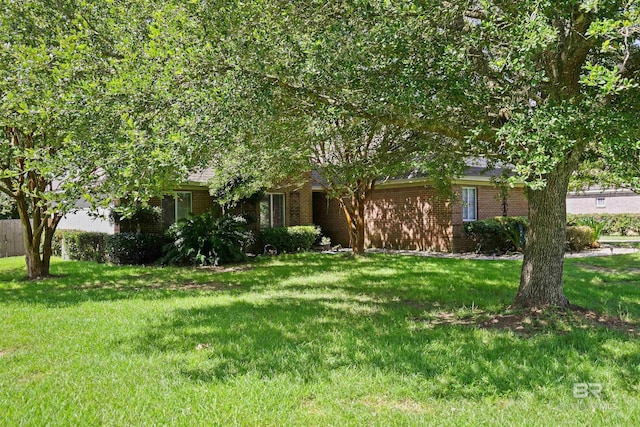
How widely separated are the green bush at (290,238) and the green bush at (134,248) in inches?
152

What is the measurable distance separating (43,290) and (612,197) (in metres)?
32.8

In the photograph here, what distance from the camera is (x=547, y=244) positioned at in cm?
660

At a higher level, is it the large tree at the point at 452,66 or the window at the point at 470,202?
the large tree at the point at 452,66

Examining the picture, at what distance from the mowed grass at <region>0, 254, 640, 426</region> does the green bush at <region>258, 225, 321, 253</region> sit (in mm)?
8014

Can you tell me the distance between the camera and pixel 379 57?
18.2ft

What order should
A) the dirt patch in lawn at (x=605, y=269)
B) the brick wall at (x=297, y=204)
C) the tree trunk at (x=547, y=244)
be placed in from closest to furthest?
the tree trunk at (x=547, y=244) → the dirt patch in lawn at (x=605, y=269) → the brick wall at (x=297, y=204)

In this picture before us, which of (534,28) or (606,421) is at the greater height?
(534,28)

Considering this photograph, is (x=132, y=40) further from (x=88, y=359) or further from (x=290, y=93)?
(x=88, y=359)

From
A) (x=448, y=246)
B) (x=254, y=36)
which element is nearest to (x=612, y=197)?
(x=448, y=246)

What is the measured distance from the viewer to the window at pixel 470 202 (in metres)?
18.2

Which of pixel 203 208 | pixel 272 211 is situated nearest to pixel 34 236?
pixel 203 208

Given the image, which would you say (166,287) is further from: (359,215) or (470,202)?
(470,202)
